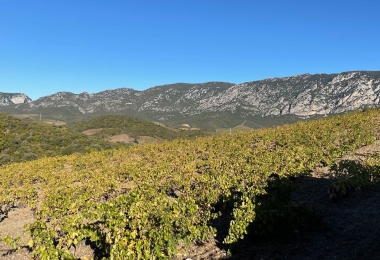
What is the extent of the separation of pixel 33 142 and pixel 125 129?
5387 centimetres

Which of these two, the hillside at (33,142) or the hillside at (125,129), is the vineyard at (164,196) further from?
the hillside at (125,129)

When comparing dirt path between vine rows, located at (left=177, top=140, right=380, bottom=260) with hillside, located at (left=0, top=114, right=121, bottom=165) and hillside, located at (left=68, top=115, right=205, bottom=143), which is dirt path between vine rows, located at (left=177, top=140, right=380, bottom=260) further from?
hillside, located at (left=68, top=115, right=205, bottom=143)

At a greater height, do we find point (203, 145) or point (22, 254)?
point (203, 145)

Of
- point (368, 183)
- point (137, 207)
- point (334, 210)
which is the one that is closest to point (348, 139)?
point (368, 183)

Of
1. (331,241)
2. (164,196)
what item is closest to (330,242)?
(331,241)

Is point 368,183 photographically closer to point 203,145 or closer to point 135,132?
point 203,145

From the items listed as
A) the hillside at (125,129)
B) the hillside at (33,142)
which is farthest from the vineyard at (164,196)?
the hillside at (125,129)

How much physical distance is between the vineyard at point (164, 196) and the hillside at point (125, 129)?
6934cm

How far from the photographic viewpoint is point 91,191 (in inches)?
645

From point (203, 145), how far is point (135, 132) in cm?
7694

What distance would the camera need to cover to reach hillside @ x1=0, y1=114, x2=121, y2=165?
49188 mm

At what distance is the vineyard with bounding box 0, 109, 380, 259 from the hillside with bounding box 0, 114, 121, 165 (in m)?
21.5

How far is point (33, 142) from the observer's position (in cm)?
5625

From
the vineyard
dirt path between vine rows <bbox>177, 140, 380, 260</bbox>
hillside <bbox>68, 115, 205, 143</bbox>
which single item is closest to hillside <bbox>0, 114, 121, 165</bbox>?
the vineyard
